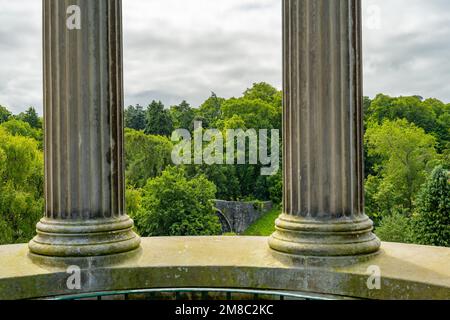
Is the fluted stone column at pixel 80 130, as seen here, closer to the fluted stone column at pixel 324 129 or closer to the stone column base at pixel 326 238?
the stone column base at pixel 326 238

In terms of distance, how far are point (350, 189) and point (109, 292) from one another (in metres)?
21.7

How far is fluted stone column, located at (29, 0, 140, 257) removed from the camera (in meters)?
46.4

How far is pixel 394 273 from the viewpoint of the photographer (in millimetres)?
41094

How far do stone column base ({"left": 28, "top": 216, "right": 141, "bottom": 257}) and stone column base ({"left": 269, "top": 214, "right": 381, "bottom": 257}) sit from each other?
13.4 metres

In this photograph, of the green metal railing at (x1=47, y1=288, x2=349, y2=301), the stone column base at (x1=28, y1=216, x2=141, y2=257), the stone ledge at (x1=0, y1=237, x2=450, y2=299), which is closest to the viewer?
the stone ledge at (x1=0, y1=237, x2=450, y2=299)

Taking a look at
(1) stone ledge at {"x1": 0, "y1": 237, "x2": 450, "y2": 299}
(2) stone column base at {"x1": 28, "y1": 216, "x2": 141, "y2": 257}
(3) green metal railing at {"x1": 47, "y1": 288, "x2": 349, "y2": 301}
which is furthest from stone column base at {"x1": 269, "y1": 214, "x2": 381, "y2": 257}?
(2) stone column base at {"x1": 28, "y1": 216, "x2": 141, "y2": 257}

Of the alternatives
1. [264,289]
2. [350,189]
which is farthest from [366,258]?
[264,289]

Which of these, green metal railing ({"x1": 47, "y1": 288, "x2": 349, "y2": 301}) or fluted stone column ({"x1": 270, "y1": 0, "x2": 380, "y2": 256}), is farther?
fluted stone column ({"x1": 270, "y1": 0, "x2": 380, "y2": 256})

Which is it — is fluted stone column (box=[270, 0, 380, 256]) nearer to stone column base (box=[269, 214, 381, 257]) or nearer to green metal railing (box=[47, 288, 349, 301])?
stone column base (box=[269, 214, 381, 257])

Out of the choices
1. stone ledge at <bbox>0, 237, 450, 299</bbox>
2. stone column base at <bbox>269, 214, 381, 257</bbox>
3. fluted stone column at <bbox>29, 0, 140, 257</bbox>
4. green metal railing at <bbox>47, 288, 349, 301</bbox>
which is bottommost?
green metal railing at <bbox>47, 288, 349, 301</bbox>

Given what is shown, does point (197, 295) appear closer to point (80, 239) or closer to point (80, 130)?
point (80, 239)

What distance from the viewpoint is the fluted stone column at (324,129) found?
46375mm

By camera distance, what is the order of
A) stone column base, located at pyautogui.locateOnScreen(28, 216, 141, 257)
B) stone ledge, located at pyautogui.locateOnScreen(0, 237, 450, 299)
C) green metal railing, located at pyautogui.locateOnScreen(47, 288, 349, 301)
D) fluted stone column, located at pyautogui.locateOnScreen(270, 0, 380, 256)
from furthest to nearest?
fluted stone column, located at pyautogui.locateOnScreen(270, 0, 380, 256)
stone column base, located at pyautogui.locateOnScreen(28, 216, 141, 257)
green metal railing, located at pyautogui.locateOnScreen(47, 288, 349, 301)
stone ledge, located at pyautogui.locateOnScreen(0, 237, 450, 299)
